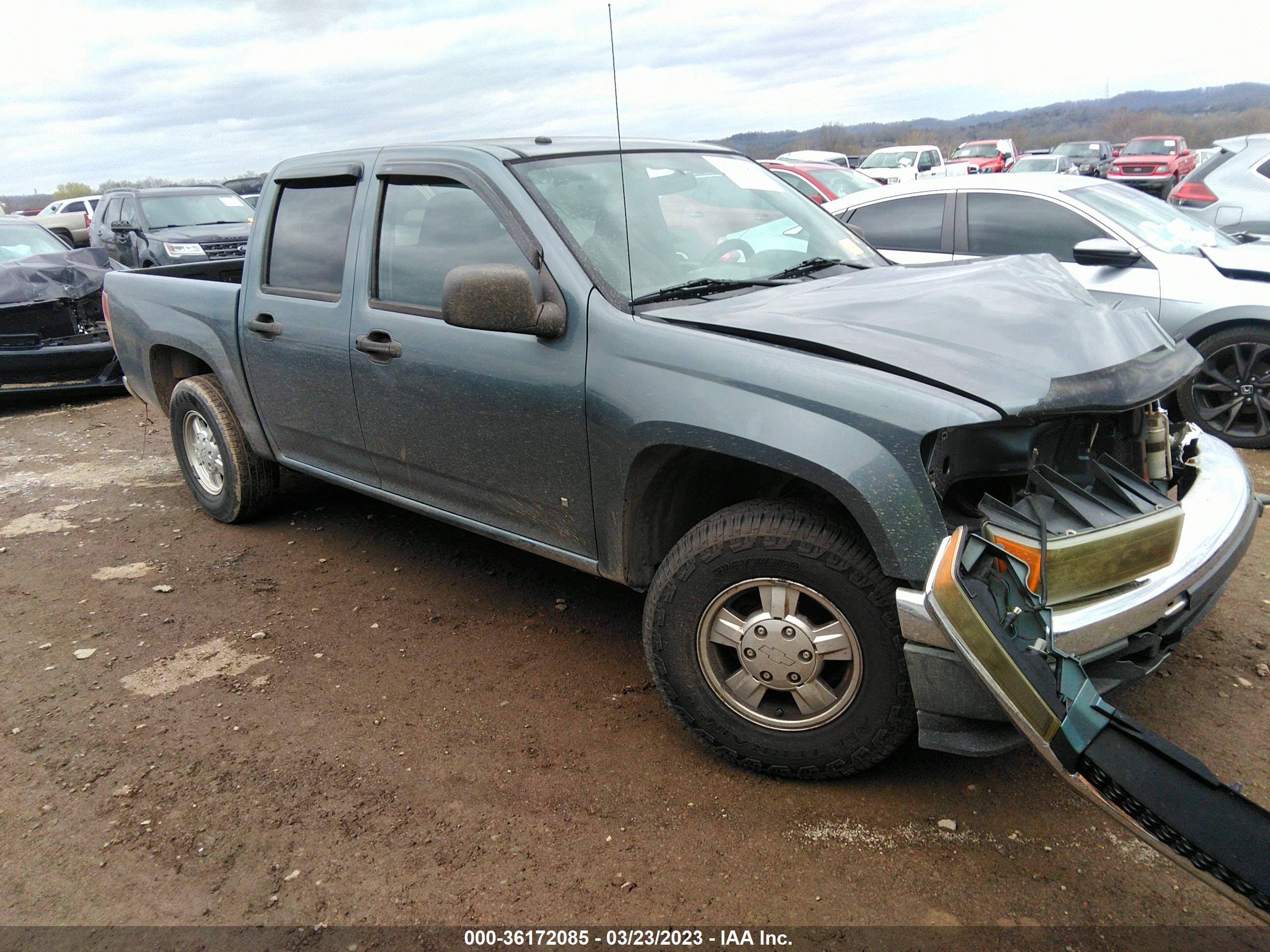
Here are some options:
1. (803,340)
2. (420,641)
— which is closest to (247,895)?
(420,641)

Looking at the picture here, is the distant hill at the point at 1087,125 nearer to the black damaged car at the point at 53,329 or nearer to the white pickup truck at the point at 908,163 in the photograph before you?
the white pickup truck at the point at 908,163

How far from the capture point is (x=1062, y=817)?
2643 mm

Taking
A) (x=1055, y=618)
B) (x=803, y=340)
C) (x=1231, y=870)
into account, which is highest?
(x=803, y=340)

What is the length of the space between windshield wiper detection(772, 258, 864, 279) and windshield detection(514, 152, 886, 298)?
21 mm

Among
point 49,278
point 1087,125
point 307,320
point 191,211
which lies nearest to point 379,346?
point 307,320

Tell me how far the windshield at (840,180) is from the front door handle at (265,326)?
31.4 ft

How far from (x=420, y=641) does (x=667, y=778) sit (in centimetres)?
137

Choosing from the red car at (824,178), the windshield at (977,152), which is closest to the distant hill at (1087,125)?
the windshield at (977,152)

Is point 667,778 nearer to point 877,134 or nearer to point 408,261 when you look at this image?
point 408,261

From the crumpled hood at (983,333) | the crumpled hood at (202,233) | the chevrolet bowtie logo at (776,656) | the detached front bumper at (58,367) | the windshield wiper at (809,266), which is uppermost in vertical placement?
the windshield wiper at (809,266)

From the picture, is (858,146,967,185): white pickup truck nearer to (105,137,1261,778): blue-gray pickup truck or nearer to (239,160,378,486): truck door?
(239,160,378,486): truck door

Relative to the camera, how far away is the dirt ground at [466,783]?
2434 mm

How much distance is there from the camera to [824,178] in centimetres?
1278

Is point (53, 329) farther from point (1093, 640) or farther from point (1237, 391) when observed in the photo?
point (1237, 391)
